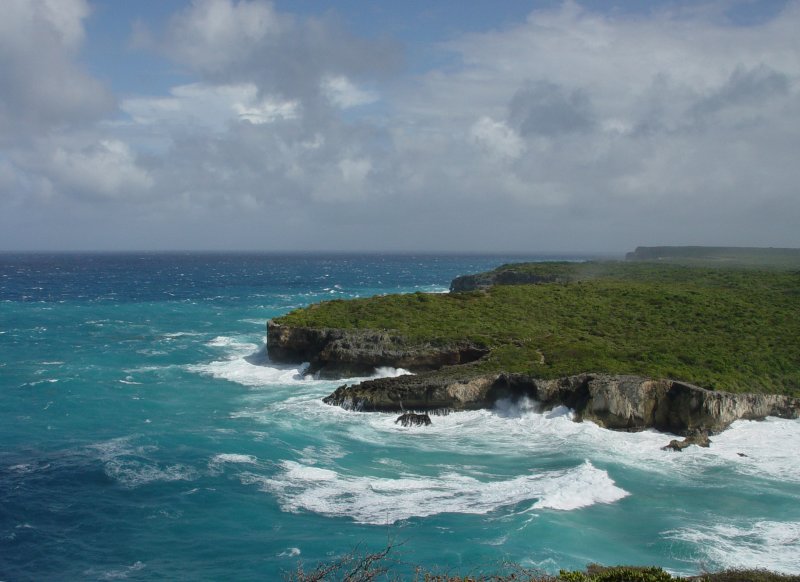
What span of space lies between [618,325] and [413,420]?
2301cm

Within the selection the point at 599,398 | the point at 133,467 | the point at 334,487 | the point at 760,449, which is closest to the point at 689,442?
the point at 760,449

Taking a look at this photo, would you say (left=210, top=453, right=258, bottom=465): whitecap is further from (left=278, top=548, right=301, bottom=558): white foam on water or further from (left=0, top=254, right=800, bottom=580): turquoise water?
(left=278, top=548, right=301, bottom=558): white foam on water

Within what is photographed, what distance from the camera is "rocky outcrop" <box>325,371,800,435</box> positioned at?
36.5 m

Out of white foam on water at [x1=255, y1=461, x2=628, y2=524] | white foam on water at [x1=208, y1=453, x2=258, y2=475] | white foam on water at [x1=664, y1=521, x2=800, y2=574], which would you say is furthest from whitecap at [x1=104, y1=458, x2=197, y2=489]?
white foam on water at [x1=664, y1=521, x2=800, y2=574]

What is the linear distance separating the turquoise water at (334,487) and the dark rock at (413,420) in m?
0.71

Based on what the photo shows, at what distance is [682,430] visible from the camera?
36125 millimetres

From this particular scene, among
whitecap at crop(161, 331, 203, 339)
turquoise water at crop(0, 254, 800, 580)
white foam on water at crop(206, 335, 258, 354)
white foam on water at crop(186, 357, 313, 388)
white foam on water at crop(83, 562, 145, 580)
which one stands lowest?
white foam on water at crop(83, 562, 145, 580)

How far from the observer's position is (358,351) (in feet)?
159

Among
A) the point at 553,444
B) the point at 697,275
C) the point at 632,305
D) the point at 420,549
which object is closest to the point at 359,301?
the point at 632,305

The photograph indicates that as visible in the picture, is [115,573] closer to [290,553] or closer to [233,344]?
[290,553]

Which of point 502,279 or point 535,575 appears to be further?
point 502,279

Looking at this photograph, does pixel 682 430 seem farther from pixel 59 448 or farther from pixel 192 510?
pixel 59 448

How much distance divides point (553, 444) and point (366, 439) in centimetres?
965

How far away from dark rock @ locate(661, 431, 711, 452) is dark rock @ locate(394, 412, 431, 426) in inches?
493
